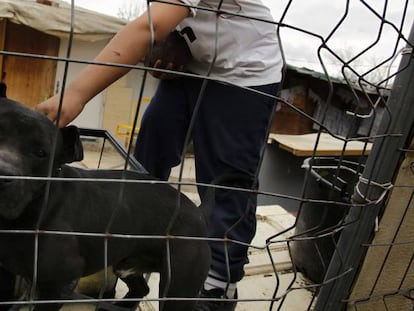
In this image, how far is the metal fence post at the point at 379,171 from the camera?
130cm

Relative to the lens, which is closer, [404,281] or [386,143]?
[386,143]

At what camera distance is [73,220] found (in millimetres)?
1238

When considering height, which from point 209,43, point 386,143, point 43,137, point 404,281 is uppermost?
point 209,43

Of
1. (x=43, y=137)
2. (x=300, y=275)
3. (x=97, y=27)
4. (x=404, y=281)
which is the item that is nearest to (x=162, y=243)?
(x=43, y=137)

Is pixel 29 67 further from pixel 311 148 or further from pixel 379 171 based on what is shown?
pixel 379 171

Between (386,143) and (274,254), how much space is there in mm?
1228

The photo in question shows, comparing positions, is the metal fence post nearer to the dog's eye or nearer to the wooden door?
the dog's eye

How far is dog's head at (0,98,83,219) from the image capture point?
994 millimetres

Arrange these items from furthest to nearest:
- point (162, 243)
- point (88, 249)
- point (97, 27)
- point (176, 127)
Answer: point (97, 27) → point (176, 127) → point (162, 243) → point (88, 249)

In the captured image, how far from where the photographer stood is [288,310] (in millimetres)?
1913

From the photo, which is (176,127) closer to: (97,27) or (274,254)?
(274,254)

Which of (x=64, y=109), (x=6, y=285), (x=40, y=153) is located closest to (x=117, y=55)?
(x=64, y=109)

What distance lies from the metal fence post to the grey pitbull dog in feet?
1.34

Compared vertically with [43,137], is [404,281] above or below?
below
